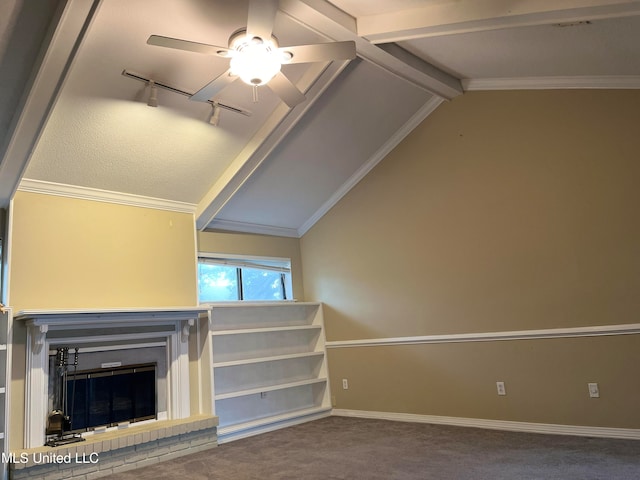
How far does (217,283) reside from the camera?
18.1ft

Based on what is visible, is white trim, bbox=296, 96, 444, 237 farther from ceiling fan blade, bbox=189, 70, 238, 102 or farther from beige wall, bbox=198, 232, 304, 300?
ceiling fan blade, bbox=189, 70, 238, 102

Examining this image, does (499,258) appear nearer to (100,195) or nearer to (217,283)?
(217,283)

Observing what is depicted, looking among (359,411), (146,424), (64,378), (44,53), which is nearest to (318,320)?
(359,411)

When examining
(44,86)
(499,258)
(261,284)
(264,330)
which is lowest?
(264,330)

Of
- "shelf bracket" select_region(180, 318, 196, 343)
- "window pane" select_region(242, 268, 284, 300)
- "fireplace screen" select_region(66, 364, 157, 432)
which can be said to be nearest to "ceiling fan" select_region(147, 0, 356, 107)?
"shelf bracket" select_region(180, 318, 196, 343)

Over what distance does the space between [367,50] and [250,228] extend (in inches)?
111

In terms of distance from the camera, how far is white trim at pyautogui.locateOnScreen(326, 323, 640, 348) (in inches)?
147

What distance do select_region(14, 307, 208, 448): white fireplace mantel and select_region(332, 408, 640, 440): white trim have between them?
2115mm

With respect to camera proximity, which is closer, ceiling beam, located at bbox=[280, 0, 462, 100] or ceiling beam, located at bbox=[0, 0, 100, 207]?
ceiling beam, located at bbox=[0, 0, 100, 207]

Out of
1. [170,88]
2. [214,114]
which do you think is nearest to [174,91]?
[170,88]

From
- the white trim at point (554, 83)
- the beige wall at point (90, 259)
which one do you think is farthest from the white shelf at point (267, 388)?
the white trim at point (554, 83)

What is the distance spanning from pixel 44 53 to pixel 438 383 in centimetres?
434

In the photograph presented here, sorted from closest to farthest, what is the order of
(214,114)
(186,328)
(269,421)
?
(214,114) → (186,328) → (269,421)

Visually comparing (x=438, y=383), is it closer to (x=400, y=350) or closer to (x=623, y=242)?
(x=400, y=350)
